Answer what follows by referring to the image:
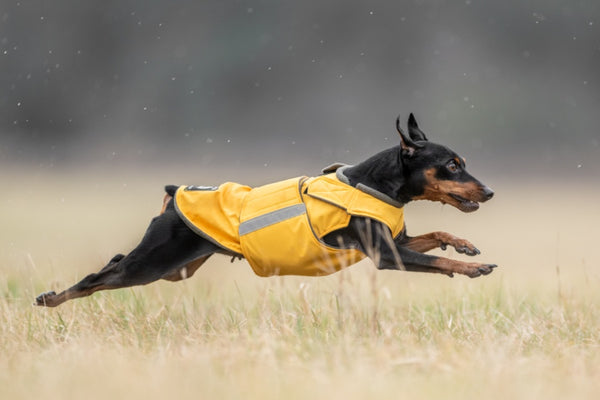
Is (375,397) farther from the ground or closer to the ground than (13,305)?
closer to the ground

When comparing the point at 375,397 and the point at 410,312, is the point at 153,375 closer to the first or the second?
the point at 375,397

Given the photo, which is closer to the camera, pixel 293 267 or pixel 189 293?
pixel 293 267

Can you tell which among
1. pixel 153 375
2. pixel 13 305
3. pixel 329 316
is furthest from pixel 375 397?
pixel 13 305

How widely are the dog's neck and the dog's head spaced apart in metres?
0.05

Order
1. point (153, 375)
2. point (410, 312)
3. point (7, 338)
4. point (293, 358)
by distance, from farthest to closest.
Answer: point (410, 312) → point (7, 338) → point (293, 358) → point (153, 375)

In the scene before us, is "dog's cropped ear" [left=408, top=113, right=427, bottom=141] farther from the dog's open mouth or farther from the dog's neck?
the dog's open mouth

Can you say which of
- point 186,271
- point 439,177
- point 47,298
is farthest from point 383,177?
point 47,298

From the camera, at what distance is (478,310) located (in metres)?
6.34

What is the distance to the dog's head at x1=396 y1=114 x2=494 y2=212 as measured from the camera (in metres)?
5.59

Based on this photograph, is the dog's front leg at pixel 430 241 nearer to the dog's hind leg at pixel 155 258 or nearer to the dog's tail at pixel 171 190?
the dog's hind leg at pixel 155 258

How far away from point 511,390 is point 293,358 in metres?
1.14

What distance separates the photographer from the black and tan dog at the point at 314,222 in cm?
551

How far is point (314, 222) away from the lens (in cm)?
551

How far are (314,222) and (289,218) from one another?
0.17 metres
